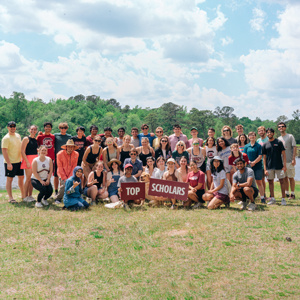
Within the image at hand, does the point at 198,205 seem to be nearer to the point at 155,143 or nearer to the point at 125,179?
the point at 125,179

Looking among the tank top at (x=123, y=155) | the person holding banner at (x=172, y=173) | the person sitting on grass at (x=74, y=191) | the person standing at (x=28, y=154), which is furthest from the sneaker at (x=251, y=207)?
the person standing at (x=28, y=154)

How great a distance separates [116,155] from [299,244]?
5.84m

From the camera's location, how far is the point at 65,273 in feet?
18.6

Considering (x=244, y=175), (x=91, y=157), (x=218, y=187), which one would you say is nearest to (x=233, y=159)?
(x=244, y=175)

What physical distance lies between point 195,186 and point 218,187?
666mm

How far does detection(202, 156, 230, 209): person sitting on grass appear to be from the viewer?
950 cm

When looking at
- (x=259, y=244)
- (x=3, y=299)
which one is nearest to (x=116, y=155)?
(x=259, y=244)

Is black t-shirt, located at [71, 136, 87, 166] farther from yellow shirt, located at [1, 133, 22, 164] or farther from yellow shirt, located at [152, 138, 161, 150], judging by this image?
yellow shirt, located at [152, 138, 161, 150]

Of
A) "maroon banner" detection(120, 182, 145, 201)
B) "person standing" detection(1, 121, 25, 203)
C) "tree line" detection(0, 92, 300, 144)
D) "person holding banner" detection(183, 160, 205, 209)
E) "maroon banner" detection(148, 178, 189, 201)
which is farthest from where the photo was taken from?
"tree line" detection(0, 92, 300, 144)

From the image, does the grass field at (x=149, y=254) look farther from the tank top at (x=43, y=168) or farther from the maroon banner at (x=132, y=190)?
the tank top at (x=43, y=168)

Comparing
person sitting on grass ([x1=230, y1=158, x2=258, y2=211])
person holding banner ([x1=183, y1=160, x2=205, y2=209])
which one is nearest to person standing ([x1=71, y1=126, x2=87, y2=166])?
person holding banner ([x1=183, y1=160, x2=205, y2=209])

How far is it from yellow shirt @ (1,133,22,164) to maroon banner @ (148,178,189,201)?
168 inches

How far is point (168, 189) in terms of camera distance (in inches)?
375

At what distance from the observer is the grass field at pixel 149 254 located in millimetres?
5133
